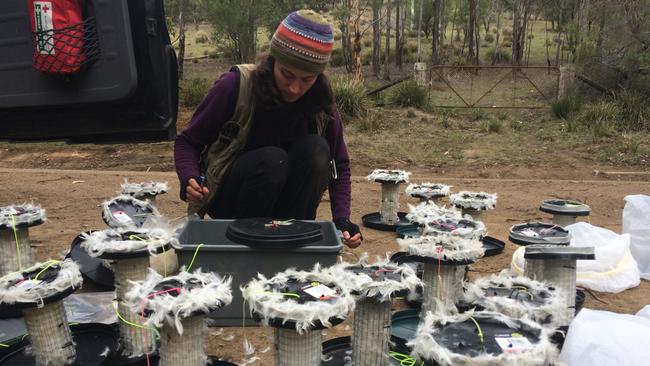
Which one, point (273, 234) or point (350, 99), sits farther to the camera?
point (350, 99)

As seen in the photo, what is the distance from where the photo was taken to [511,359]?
1055 mm

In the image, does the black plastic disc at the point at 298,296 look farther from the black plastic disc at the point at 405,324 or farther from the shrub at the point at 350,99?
the shrub at the point at 350,99

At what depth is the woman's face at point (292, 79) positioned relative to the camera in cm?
192

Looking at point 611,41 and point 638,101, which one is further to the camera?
point 611,41

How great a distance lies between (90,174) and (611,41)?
9.88 m

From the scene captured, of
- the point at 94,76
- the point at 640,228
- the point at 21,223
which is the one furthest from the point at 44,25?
the point at 640,228

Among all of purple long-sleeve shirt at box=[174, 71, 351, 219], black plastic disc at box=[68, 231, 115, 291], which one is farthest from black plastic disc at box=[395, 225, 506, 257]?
black plastic disc at box=[68, 231, 115, 291]

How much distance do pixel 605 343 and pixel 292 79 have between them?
1.31 meters

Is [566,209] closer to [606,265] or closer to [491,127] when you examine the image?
[606,265]

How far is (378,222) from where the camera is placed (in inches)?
129

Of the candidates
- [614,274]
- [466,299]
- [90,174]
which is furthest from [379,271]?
[90,174]

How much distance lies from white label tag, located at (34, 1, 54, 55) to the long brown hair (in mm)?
721

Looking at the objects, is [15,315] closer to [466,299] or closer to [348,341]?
[348,341]

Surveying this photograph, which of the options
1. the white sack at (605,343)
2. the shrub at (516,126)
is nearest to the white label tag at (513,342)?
the white sack at (605,343)
